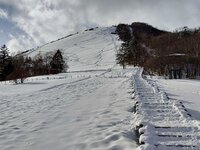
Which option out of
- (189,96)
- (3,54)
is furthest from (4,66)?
(189,96)

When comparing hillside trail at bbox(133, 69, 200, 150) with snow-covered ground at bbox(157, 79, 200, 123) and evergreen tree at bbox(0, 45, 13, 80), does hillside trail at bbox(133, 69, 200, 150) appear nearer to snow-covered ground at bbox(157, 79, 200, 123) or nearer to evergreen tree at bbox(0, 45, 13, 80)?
snow-covered ground at bbox(157, 79, 200, 123)

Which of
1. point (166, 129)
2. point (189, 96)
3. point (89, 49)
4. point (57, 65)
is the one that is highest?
point (89, 49)

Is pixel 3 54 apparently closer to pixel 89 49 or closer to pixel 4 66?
pixel 4 66

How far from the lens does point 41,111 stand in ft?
33.5

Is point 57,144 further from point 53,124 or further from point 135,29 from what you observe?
point 135,29

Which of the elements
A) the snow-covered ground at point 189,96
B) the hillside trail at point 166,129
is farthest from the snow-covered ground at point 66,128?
the snow-covered ground at point 189,96

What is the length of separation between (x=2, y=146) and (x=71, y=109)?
15.3 ft

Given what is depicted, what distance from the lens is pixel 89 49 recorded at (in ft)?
456

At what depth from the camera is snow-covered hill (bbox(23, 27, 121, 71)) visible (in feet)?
345

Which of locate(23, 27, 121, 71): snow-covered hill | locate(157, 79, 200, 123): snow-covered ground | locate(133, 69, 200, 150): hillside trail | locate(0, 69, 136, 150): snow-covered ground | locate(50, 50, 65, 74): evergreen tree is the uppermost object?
locate(23, 27, 121, 71): snow-covered hill

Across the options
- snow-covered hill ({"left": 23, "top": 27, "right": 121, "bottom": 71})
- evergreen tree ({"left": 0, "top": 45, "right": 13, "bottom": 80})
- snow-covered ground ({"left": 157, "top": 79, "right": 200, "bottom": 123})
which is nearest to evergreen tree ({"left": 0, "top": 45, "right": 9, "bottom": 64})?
evergreen tree ({"left": 0, "top": 45, "right": 13, "bottom": 80})

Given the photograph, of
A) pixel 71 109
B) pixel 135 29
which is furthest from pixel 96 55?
pixel 71 109

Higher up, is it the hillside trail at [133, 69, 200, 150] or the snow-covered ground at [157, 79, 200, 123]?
the hillside trail at [133, 69, 200, 150]

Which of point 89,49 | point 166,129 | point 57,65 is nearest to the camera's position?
point 166,129
